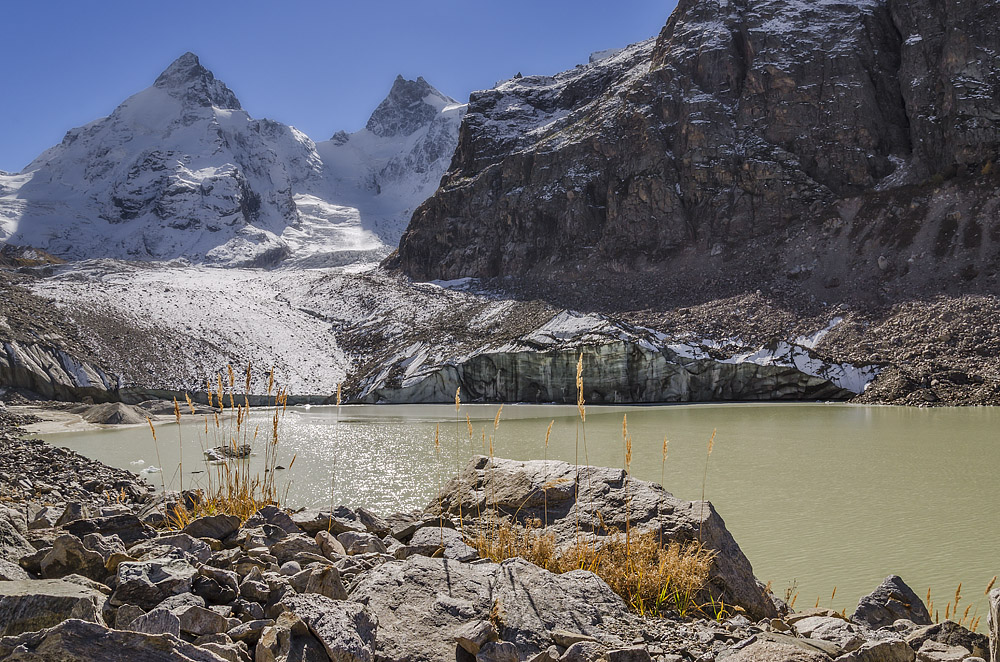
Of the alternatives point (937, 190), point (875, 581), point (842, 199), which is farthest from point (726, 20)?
point (875, 581)

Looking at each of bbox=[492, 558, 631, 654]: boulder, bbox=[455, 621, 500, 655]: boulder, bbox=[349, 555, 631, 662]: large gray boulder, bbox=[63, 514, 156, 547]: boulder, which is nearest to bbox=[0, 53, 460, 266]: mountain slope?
bbox=[63, 514, 156, 547]: boulder

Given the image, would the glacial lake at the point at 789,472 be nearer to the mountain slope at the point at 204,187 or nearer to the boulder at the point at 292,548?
the boulder at the point at 292,548

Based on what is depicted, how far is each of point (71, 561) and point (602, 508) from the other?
361cm

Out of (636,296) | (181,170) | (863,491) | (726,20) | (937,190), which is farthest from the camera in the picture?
(181,170)

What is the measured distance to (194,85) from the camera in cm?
17612

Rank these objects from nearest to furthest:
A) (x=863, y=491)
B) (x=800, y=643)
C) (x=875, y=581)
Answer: (x=800, y=643)
(x=875, y=581)
(x=863, y=491)

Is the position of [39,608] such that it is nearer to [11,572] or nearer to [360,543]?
[11,572]

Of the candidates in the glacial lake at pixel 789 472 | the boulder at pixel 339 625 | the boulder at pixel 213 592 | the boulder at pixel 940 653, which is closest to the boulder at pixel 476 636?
the boulder at pixel 339 625

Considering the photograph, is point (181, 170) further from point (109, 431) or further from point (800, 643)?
point (800, 643)

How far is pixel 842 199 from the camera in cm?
5150

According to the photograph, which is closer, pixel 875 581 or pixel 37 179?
pixel 875 581

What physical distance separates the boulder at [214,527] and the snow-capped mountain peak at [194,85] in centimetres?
19332

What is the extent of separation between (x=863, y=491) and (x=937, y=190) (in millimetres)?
47999

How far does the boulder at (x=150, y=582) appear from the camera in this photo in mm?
2988
